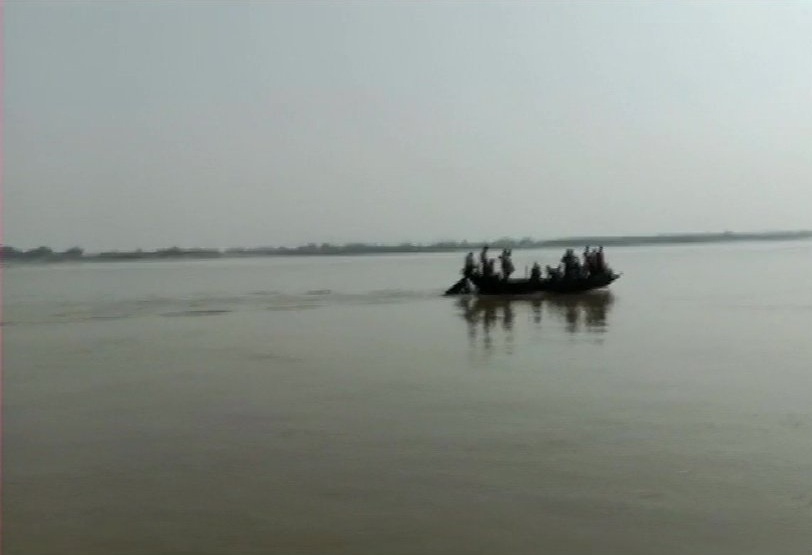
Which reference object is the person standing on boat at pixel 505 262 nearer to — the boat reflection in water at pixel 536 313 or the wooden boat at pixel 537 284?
the wooden boat at pixel 537 284

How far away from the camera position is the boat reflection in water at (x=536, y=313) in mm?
19219

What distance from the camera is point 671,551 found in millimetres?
5770

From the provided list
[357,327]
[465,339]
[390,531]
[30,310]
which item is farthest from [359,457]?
[30,310]

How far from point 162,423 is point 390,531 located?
15.3 ft

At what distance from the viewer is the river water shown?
631 centimetres

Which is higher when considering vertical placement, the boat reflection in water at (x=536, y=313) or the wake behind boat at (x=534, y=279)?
the wake behind boat at (x=534, y=279)

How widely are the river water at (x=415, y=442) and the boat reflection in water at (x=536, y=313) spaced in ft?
1.45

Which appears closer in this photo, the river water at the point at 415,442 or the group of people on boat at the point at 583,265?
the river water at the point at 415,442

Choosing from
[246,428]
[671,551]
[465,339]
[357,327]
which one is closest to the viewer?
[671,551]

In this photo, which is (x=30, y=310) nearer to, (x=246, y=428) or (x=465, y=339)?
(x=465, y=339)

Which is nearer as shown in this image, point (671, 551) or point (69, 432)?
point (671, 551)

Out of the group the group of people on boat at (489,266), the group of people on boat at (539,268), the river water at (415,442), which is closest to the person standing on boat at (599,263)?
the group of people on boat at (539,268)

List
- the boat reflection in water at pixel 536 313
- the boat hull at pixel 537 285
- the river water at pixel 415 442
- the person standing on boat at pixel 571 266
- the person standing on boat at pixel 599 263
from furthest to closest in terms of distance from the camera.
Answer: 1. the person standing on boat at pixel 599 263
2. the person standing on boat at pixel 571 266
3. the boat hull at pixel 537 285
4. the boat reflection in water at pixel 536 313
5. the river water at pixel 415 442

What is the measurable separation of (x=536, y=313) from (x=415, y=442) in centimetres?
1490
